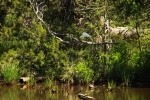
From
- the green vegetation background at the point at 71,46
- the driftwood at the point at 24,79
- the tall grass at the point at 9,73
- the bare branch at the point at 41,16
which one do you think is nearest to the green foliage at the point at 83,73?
the green vegetation background at the point at 71,46

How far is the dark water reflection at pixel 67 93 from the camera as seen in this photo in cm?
1297

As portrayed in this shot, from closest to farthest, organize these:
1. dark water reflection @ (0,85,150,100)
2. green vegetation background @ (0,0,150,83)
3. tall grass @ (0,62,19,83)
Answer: dark water reflection @ (0,85,150,100) → green vegetation background @ (0,0,150,83) → tall grass @ (0,62,19,83)

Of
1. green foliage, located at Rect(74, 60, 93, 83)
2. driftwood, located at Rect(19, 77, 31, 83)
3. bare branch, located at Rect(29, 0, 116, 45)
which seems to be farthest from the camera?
bare branch, located at Rect(29, 0, 116, 45)

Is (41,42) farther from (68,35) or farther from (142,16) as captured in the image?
(142,16)

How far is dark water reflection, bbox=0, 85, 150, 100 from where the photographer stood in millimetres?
12971

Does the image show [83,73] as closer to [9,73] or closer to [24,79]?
[24,79]

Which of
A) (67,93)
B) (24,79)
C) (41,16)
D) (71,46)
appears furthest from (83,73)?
(41,16)

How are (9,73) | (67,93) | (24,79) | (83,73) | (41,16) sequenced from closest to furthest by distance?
(67,93), (83,73), (9,73), (24,79), (41,16)

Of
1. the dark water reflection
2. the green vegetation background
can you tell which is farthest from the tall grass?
the dark water reflection

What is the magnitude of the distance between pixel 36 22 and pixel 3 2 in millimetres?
1667

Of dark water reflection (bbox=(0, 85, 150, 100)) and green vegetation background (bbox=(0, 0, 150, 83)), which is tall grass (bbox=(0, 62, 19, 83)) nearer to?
green vegetation background (bbox=(0, 0, 150, 83))

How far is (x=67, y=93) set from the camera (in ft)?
45.4

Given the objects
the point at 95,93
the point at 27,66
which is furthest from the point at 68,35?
the point at 95,93

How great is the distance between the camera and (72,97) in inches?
520
